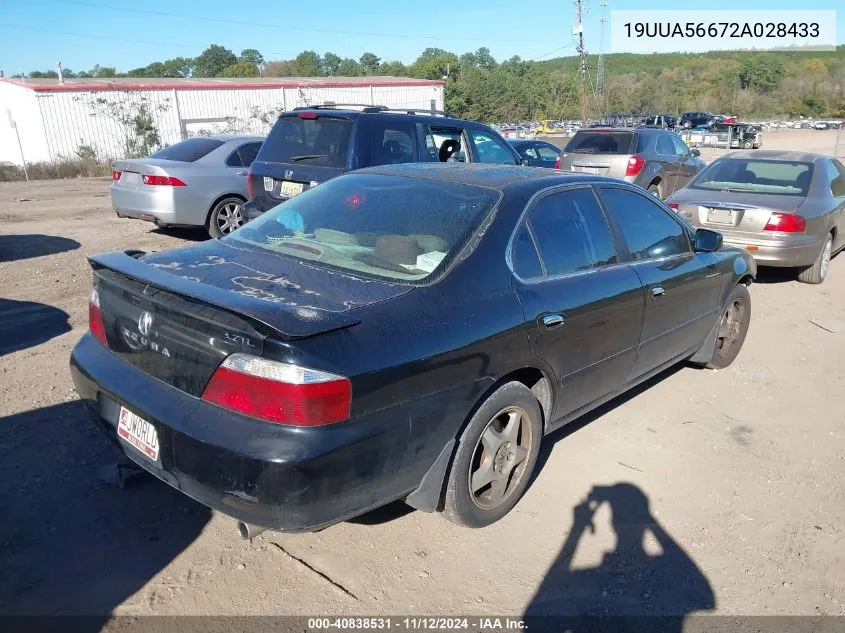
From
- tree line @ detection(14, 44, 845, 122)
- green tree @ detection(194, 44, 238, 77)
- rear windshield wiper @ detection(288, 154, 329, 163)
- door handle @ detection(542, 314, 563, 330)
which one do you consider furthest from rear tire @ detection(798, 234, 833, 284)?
green tree @ detection(194, 44, 238, 77)

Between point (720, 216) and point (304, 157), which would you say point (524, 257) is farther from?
point (720, 216)

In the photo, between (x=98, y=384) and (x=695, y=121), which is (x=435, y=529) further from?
(x=695, y=121)

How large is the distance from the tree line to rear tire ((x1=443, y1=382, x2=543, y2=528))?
5384 cm

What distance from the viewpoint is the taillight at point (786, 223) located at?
7.58m

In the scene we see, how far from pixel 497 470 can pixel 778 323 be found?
15.9 ft

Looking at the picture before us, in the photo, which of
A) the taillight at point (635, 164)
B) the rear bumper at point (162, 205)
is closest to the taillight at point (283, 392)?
the rear bumper at point (162, 205)

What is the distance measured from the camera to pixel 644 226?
434 centimetres

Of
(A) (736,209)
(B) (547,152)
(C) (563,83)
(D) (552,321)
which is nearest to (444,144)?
(A) (736,209)

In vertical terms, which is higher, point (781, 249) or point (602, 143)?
point (602, 143)

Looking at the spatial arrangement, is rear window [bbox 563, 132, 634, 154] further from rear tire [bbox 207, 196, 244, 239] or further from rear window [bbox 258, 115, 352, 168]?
rear window [bbox 258, 115, 352, 168]

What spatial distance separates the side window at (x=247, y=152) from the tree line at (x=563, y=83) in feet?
157

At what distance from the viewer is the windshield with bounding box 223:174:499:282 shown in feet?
10.4

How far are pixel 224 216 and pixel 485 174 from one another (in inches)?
256

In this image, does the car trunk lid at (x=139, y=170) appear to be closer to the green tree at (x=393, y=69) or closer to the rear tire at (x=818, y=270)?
the rear tire at (x=818, y=270)
